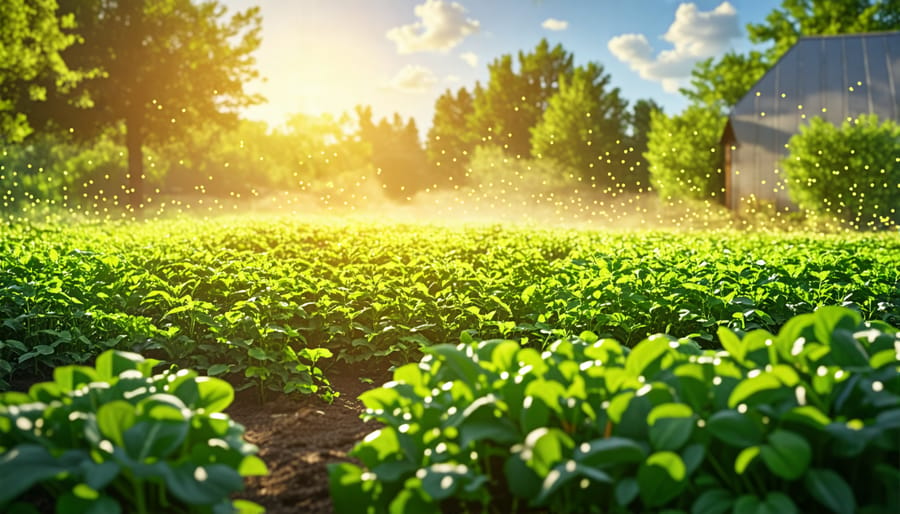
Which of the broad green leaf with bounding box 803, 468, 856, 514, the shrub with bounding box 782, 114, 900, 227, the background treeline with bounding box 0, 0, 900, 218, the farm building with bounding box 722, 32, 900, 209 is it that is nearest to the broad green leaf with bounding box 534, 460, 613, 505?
the broad green leaf with bounding box 803, 468, 856, 514

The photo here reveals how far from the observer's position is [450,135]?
226ft

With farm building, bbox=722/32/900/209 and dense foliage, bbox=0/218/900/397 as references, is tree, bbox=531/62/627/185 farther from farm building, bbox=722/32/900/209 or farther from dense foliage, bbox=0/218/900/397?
dense foliage, bbox=0/218/900/397

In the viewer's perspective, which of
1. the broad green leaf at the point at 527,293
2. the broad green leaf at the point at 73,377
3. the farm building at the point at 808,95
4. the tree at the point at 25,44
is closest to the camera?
the broad green leaf at the point at 73,377

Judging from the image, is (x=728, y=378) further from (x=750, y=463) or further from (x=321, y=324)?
(x=321, y=324)

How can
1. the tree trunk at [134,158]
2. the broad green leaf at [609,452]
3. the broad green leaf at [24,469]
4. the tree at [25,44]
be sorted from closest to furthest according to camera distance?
1. the broad green leaf at [24,469]
2. the broad green leaf at [609,452]
3. the tree at [25,44]
4. the tree trunk at [134,158]

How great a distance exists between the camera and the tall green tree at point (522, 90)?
187 ft

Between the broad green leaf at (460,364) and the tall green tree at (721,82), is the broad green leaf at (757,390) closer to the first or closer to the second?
the broad green leaf at (460,364)

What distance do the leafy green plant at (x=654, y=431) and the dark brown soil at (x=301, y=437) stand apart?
18.0 inches

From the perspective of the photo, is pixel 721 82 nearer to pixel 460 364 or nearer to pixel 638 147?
pixel 638 147

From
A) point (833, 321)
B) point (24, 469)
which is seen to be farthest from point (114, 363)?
point (833, 321)

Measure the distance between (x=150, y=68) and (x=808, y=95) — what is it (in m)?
24.4

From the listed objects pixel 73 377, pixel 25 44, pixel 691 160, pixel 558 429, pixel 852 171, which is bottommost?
pixel 558 429

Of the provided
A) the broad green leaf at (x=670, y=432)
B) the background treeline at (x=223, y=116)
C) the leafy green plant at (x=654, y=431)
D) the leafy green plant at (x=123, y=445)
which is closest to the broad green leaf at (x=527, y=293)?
the leafy green plant at (x=654, y=431)

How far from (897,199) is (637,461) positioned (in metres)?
22.9
